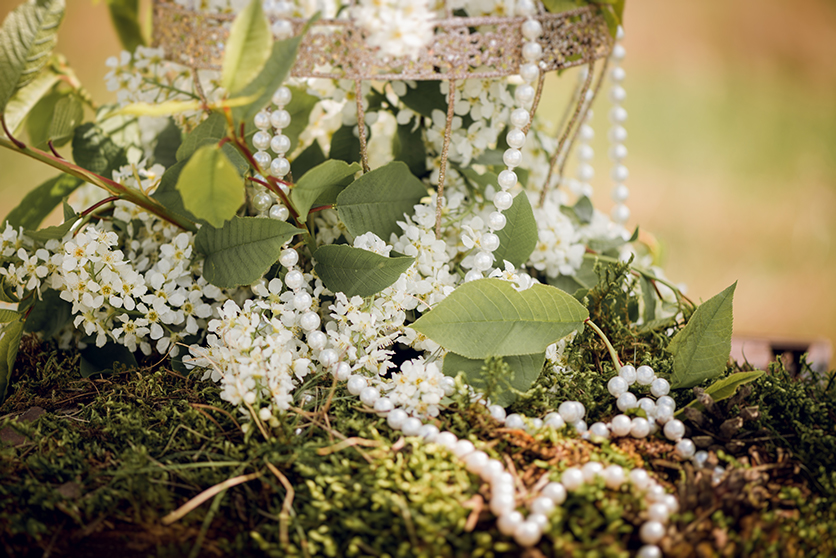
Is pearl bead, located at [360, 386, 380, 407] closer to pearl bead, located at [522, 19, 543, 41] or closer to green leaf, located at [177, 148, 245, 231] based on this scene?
green leaf, located at [177, 148, 245, 231]

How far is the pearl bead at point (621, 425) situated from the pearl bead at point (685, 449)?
0.13 ft

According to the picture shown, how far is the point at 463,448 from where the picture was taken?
435 mm

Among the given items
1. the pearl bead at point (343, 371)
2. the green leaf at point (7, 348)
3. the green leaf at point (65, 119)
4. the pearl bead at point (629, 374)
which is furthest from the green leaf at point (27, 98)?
the pearl bead at point (629, 374)

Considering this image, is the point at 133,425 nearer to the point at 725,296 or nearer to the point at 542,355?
the point at 542,355

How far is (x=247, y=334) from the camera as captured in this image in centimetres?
51

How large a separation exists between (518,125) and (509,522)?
363 millimetres

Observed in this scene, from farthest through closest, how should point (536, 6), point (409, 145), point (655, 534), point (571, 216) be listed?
point (571, 216)
point (409, 145)
point (536, 6)
point (655, 534)

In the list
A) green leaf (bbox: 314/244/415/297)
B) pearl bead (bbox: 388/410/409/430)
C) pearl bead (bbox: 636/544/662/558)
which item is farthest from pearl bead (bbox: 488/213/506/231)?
pearl bead (bbox: 636/544/662/558)

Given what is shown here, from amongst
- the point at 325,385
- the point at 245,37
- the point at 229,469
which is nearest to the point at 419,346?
the point at 325,385

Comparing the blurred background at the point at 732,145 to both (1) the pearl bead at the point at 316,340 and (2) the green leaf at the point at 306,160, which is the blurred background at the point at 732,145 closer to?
(2) the green leaf at the point at 306,160

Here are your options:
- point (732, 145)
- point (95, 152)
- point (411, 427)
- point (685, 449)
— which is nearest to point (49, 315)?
point (95, 152)

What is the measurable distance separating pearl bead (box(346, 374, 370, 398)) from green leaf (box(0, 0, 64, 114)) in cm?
40

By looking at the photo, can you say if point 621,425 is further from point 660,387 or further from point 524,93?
point 524,93

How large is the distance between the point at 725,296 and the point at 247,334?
1.38 feet
